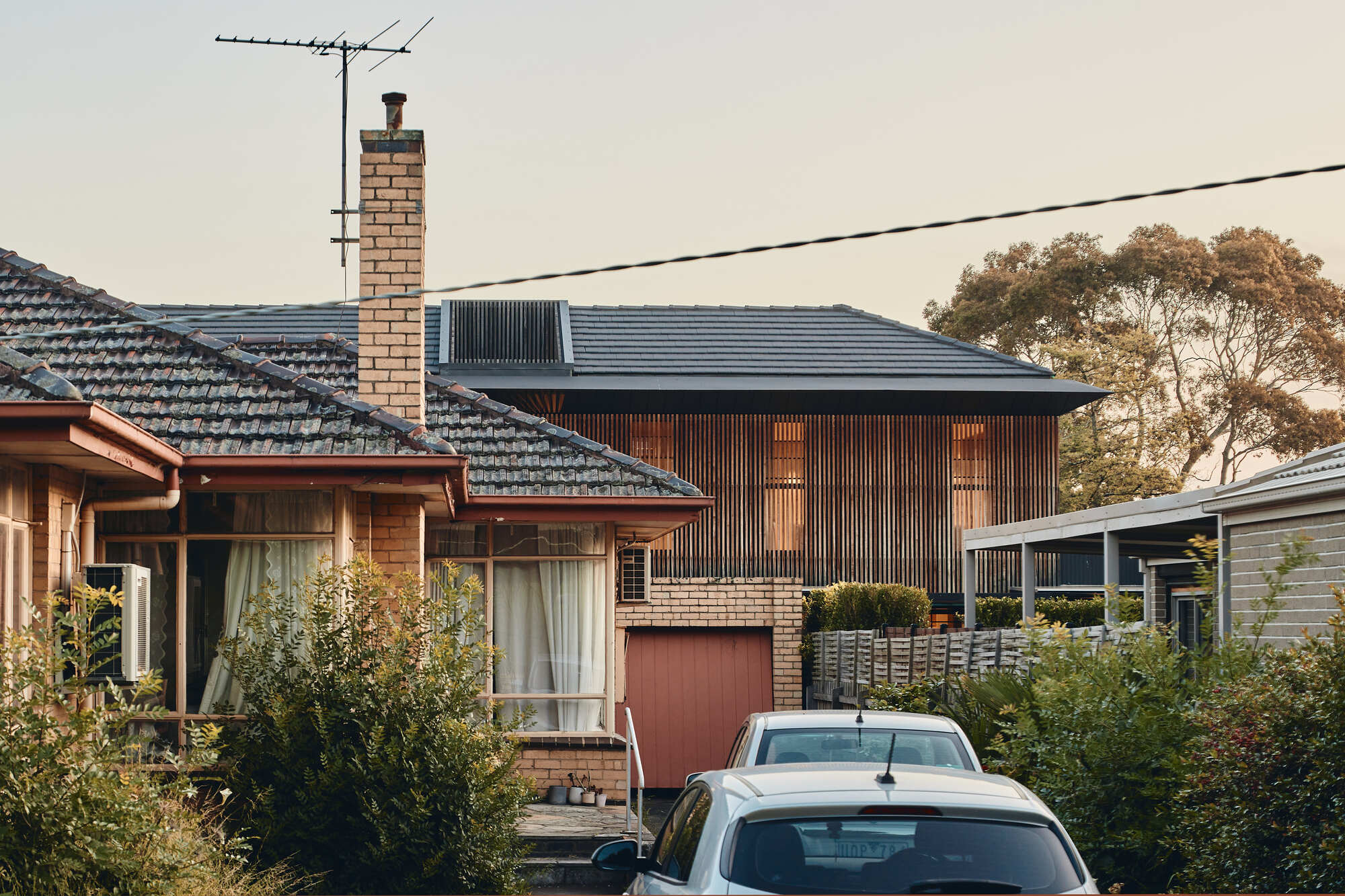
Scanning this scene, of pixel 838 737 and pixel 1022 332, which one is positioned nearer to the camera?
pixel 838 737

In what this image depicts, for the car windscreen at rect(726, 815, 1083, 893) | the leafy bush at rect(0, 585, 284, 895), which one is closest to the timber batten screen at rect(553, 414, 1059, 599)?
the leafy bush at rect(0, 585, 284, 895)

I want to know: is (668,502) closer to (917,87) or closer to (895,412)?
(917,87)

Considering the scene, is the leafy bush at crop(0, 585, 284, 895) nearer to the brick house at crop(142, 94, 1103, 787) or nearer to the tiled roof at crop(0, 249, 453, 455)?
the tiled roof at crop(0, 249, 453, 455)

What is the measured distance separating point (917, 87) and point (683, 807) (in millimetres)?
13153

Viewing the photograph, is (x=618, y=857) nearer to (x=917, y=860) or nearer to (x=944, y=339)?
(x=917, y=860)

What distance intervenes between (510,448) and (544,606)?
1.68 metres

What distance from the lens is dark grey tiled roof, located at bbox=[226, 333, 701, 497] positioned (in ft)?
47.3

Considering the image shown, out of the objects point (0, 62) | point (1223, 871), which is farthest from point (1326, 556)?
point (0, 62)

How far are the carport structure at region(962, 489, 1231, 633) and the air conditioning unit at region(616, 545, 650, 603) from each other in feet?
16.5

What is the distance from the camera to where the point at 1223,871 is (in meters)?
7.55

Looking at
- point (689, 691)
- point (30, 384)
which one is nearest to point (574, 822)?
point (30, 384)

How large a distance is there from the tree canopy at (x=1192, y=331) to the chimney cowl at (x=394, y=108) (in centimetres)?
3337

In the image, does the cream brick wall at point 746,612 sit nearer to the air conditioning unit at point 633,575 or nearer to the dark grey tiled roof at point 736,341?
the air conditioning unit at point 633,575

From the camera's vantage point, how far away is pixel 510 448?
15039mm
